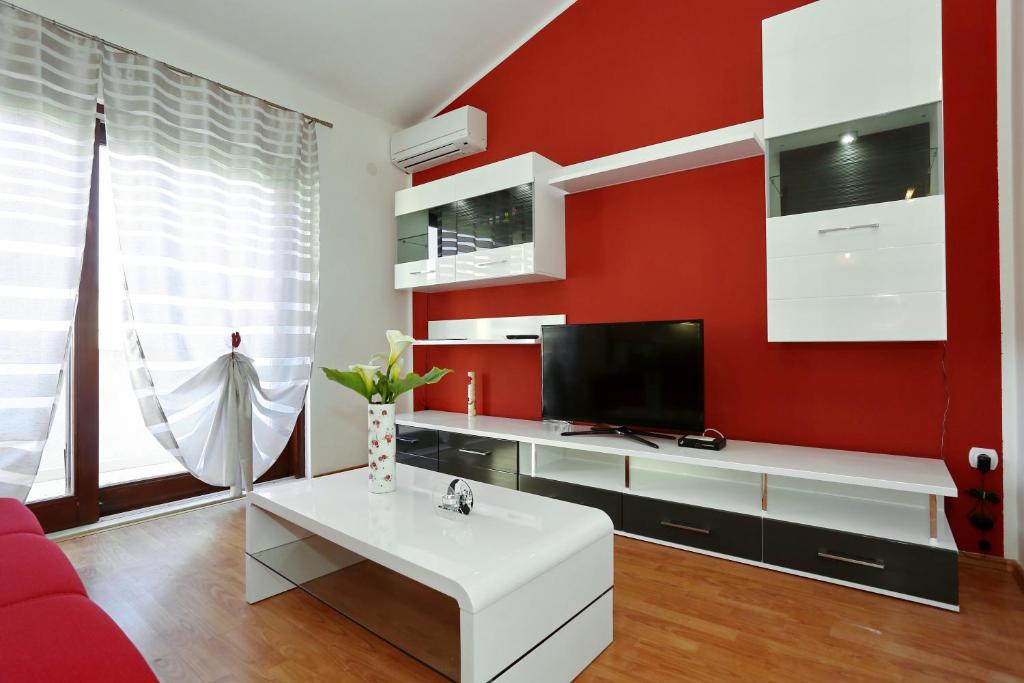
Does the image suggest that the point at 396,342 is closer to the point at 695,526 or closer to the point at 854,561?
the point at 695,526

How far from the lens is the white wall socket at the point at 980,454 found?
2.26 metres

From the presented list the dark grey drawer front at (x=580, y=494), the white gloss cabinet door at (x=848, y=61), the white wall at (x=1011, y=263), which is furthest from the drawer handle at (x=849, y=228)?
the dark grey drawer front at (x=580, y=494)

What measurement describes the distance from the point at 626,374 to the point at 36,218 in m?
3.08

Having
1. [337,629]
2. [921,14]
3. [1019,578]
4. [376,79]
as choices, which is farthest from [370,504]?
[376,79]

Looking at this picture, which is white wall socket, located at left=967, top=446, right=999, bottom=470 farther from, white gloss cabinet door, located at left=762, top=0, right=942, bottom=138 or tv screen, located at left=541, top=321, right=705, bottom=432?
white gloss cabinet door, located at left=762, top=0, right=942, bottom=138

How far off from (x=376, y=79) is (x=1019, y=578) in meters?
4.61

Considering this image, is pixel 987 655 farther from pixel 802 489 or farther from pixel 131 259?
pixel 131 259

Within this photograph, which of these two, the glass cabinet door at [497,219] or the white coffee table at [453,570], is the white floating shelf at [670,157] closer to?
the glass cabinet door at [497,219]

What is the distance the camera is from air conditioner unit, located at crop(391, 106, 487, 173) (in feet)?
12.8

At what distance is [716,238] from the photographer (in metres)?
2.93

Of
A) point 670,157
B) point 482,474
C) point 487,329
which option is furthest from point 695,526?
point 487,329

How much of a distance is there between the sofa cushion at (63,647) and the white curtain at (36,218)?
1.70 meters

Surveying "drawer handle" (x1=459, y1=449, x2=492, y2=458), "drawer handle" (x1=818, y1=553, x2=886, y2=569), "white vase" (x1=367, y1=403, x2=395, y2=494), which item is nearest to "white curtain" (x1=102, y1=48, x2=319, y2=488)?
"drawer handle" (x1=459, y1=449, x2=492, y2=458)

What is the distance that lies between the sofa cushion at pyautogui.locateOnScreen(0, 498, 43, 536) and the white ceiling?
270 cm
